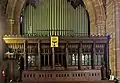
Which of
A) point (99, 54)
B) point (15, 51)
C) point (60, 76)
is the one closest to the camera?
point (60, 76)

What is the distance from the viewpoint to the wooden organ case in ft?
28.1

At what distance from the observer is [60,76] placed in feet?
28.0

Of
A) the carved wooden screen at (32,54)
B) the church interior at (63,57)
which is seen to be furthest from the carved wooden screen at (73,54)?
the carved wooden screen at (32,54)

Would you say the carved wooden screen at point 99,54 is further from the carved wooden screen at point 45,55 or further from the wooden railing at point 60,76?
the carved wooden screen at point 45,55

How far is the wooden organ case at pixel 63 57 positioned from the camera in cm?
856

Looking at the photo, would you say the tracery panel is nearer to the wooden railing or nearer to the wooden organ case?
the wooden organ case

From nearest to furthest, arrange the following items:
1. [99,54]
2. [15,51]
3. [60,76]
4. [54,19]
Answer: [60,76] → [15,51] → [99,54] → [54,19]

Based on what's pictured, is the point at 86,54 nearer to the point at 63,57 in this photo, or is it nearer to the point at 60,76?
the point at 63,57

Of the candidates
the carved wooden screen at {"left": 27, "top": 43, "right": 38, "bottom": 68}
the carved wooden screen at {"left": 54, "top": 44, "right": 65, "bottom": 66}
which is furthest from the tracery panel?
the carved wooden screen at {"left": 27, "top": 43, "right": 38, "bottom": 68}

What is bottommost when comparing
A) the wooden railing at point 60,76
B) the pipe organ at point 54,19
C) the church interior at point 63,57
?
the wooden railing at point 60,76

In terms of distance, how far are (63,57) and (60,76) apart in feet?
2.30

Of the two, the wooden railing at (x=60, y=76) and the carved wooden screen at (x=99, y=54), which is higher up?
the carved wooden screen at (x=99, y=54)

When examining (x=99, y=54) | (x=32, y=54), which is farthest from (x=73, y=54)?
(x=32, y=54)

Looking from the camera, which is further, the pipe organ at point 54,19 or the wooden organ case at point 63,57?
the pipe organ at point 54,19
